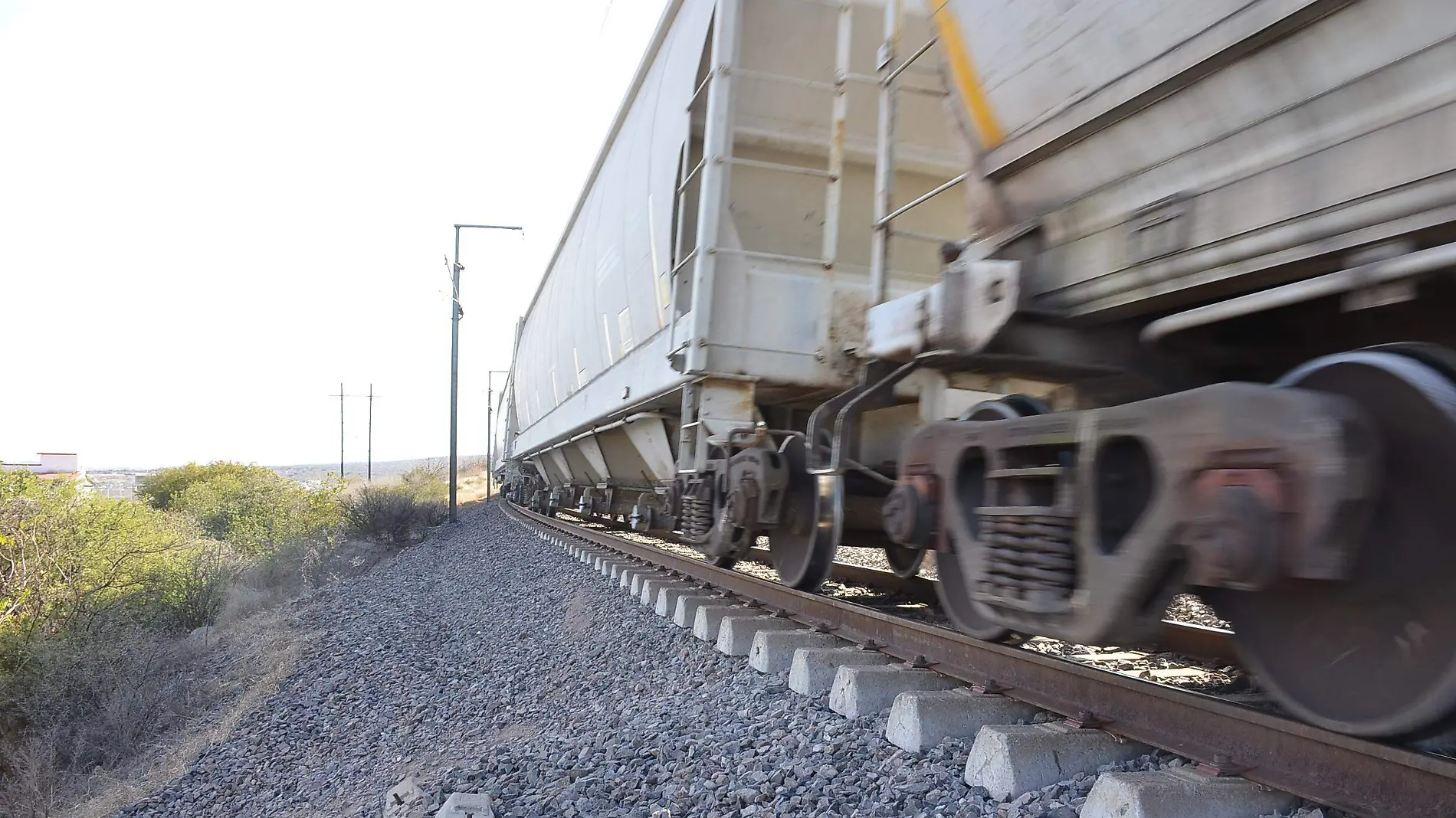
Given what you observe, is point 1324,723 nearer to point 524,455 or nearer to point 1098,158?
point 1098,158

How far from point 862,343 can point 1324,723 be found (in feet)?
10.7

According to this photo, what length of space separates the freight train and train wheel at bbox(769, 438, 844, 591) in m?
0.02

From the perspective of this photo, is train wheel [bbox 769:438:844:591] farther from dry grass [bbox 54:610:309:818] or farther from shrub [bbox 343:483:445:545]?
shrub [bbox 343:483:445:545]

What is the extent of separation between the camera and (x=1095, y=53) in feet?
7.87

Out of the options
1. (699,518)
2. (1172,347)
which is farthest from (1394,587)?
(699,518)

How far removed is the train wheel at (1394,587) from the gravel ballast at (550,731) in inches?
20.7

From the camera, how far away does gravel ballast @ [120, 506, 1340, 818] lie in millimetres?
2594

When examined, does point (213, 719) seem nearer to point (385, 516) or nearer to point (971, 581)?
point (971, 581)

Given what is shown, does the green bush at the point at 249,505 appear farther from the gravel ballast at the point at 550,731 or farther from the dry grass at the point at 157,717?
the gravel ballast at the point at 550,731

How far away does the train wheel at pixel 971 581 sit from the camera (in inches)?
118

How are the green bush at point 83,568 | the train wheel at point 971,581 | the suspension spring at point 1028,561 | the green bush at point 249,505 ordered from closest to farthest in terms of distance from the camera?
the suspension spring at point 1028,561, the train wheel at point 971,581, the green bush at point 83,568, the green bush at point 249,505

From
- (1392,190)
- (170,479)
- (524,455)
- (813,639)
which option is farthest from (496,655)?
(170,479)

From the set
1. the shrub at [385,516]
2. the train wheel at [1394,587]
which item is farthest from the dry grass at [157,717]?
the shrub at [385,516]

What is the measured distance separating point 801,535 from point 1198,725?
8.87 ft
